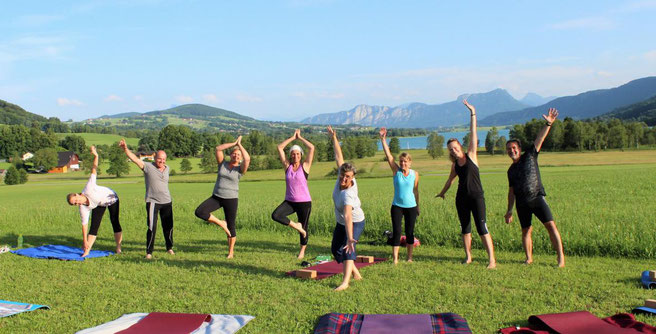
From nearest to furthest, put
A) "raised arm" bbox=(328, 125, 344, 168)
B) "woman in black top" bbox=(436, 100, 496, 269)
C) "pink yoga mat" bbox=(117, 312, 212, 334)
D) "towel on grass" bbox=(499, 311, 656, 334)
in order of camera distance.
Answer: "towel on grass" bbox=(499, 311, 656, 334) < "pink yoga mat" bbox=(117, 312, 212, 334) < "raised arm" bbox=(328, 125, 344, 168) < "woman in black top" bbox=(436, 100, 496, 269)

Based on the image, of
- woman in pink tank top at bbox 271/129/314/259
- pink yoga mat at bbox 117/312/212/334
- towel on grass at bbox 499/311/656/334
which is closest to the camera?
towel on grass at bbox 499/311/656/334

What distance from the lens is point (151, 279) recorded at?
26.5ft

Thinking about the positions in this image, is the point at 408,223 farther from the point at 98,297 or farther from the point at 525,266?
the point at 98,297

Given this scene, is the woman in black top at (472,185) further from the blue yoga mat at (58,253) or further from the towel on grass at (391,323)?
the blue yoga mat at (58,253)

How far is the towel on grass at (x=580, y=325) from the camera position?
4.94 m

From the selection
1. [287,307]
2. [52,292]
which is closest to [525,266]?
[287,307]

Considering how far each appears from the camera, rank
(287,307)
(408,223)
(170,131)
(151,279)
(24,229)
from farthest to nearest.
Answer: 1. (170,131)
2. (24,229)
3. (408,223)
4. (151,279)
5. (287,307)

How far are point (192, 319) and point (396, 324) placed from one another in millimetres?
2492

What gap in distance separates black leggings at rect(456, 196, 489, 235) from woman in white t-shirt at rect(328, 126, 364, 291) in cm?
218

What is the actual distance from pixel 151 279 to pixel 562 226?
8.45m

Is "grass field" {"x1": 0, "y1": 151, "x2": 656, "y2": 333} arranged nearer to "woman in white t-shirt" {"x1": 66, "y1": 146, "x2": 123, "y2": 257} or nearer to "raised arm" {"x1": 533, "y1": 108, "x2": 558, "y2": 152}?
"woman in white t-shirt" {"x1": 66, "y1": 146, "x2": 123, "y2": 257}

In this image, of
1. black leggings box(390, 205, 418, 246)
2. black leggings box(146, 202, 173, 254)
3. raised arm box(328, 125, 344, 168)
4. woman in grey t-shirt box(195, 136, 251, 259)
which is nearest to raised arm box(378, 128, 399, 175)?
black leggings box(390, 205, 418, 246)

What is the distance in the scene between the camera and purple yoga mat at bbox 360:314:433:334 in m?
5.24

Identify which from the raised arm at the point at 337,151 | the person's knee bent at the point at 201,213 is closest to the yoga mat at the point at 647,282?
the raised arm at the point at 337,151
